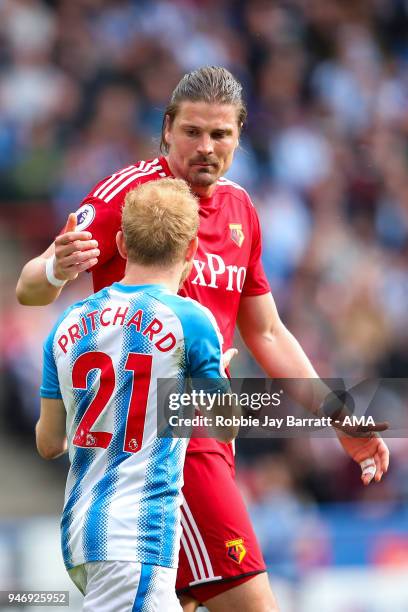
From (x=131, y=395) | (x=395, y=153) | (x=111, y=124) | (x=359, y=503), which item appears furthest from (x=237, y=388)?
(x=395, y=153)

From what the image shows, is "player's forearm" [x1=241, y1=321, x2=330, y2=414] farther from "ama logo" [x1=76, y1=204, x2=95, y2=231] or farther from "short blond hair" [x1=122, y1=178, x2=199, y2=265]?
"short blond hair" [x1=122, y1=178, x2=199, y2=265]

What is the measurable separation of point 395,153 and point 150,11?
117 inches

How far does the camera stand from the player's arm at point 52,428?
3188mm

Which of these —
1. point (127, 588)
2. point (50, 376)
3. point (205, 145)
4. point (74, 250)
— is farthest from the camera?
point (205, 145)

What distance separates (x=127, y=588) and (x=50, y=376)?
639mm

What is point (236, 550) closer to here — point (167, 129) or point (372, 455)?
point (372, 455)

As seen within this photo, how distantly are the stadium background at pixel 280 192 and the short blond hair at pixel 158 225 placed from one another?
4266 millimetres

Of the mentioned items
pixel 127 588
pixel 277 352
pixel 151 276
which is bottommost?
pixel 127 588

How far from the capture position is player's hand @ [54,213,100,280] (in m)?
3.41

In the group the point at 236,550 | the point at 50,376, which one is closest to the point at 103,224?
the point at 50,376

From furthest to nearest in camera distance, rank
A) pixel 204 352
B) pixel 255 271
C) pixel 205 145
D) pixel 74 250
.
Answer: pixel 255 271, pixel 205 145, pixel 74 250, pixel 204 352

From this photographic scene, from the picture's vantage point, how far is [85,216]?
3887mm

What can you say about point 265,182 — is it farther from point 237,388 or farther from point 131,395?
point 131,395

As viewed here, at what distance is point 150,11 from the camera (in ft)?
37.8
